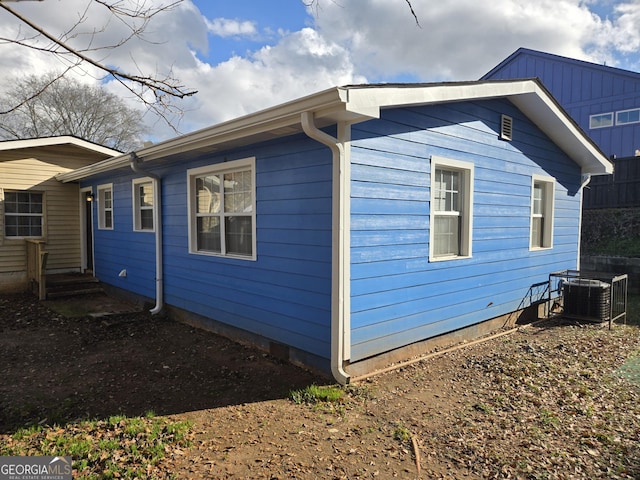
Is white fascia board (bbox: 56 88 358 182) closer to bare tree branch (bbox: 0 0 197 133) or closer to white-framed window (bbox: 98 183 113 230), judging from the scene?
bare tree branch (bbox: 0 0 197 133)

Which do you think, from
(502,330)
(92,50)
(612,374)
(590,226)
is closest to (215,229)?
(92,50)

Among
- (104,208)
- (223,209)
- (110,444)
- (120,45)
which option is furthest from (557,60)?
(110,444)

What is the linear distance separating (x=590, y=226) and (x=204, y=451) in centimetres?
1336

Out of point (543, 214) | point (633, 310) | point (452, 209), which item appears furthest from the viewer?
point (633, 310)

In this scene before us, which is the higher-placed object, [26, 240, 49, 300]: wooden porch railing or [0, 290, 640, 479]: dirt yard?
[26, 240, 49, 300]: wooden porch railing

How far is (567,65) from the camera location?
1844 cm

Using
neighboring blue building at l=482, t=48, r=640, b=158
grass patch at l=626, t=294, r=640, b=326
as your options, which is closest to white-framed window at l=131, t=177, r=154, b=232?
grass patch at l=626, t=294, r=640, b=326

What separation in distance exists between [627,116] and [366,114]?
1832cm

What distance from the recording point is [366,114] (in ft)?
12.4

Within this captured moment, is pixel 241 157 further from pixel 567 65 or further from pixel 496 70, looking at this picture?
pixel 496 70

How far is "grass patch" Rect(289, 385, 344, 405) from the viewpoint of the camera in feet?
12.7

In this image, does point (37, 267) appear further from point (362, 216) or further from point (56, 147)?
point (362, 216)

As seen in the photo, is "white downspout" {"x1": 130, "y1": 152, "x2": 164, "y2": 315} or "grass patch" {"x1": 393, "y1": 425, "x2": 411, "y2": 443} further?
"white downspout" {"x1": 130, "y1": 152, "x2": 164, "y2": 315}

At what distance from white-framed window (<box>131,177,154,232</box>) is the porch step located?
248 cm
